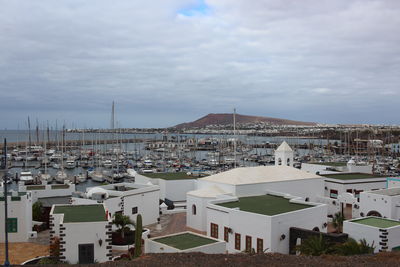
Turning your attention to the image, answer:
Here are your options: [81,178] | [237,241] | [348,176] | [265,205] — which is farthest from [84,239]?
[81,178]

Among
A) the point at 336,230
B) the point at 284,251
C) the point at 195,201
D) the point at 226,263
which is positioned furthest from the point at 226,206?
the point at 226,263

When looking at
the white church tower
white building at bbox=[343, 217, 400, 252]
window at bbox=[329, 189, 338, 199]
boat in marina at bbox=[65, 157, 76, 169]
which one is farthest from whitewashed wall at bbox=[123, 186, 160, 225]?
boat in marina at bbox=[65, 157, 76, 169]

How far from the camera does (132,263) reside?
14.6 metres

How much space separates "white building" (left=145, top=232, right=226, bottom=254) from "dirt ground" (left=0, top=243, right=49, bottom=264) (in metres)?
6.55

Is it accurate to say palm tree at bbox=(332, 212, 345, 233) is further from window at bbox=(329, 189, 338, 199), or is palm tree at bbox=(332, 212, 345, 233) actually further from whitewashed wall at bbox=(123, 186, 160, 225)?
whitewashed wall at bbox=(123, 186, 160, 225)

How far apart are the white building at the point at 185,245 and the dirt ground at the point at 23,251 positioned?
6555mm

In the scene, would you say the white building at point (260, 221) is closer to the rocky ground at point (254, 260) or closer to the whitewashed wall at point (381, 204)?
the whitewashed wall at point (381, 204)

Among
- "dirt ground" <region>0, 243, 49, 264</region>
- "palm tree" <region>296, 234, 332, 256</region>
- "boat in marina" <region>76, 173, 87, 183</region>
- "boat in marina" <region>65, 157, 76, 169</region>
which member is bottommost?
"boat in marina" <region>76, 173, 87, 183</region>

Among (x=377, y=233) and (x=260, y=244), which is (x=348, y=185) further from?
(x=260, y=244)

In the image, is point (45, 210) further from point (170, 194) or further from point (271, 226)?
point (271, 226)

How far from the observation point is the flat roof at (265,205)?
957 inches

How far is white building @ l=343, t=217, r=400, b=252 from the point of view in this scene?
20455 mm

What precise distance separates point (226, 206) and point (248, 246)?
156 inches

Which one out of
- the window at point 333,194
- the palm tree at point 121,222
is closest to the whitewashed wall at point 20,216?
the palm tree at point 121,222
